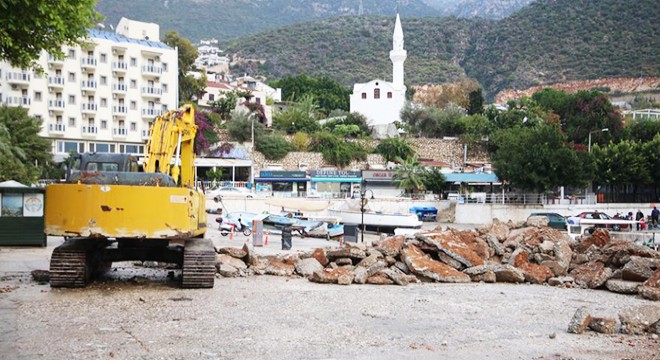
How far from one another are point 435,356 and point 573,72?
148766mm

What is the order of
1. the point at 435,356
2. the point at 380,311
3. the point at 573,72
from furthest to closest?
the point at 573,72
the point at 380,311
the point at 435,356

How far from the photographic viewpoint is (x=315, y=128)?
78.9 m

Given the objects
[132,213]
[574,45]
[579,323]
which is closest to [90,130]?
[132,213]

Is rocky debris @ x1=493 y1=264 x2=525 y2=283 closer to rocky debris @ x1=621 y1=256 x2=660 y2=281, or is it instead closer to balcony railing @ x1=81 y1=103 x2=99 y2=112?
rocky debris @ x1=621 y1=256 x2=660 y2=281

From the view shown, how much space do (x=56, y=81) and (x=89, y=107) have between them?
3.59m

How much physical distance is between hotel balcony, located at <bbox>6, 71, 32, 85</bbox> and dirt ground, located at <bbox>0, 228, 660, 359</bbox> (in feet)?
163

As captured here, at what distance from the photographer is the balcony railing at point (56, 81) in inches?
2488

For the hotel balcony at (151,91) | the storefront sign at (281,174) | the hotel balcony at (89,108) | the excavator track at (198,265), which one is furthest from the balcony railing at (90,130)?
the excavator track at (198,265)

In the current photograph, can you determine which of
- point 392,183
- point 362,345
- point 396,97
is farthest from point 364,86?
point 362,345

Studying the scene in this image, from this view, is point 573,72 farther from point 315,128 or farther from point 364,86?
point 315,128

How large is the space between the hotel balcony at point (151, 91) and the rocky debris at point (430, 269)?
174 ft

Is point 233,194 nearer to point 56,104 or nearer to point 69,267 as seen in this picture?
point 56,104

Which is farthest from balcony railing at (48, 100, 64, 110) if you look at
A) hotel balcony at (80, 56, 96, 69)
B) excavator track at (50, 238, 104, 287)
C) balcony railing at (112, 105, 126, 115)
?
excavator track at (50, 238, 104, 287)

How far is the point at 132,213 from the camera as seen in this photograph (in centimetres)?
1373
